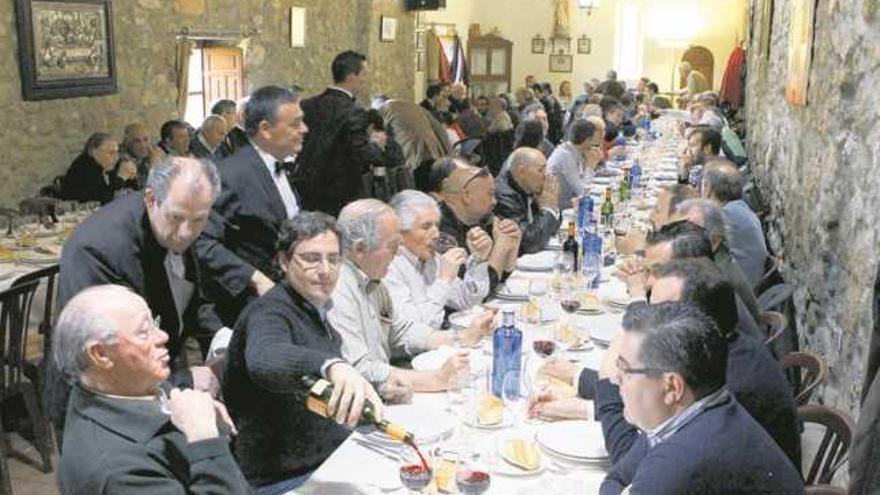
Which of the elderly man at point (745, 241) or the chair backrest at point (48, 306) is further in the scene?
the elderly man at point (745, 241)

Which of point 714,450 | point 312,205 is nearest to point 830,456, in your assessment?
point 714,450

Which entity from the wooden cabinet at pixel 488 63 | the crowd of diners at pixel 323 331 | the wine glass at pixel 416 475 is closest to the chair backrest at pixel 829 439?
the crowd of diners at pixel 323 331

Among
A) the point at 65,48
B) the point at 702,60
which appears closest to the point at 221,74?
the point at 65,48

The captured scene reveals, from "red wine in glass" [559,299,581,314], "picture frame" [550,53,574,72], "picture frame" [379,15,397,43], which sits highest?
"picture frame" [379,15,397,43]

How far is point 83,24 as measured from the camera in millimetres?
6648

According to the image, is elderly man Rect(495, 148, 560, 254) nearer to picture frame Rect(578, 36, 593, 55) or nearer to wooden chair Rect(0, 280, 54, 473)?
wooden chair Rect(0, 280, 54, 473)

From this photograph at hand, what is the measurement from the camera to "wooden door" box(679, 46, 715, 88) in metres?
18.5

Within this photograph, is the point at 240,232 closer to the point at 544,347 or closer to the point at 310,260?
the point at 310,260

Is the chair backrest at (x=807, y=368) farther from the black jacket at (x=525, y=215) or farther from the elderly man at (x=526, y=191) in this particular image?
the elderly man at (x=526, y=191)

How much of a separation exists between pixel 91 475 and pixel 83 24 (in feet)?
18.6

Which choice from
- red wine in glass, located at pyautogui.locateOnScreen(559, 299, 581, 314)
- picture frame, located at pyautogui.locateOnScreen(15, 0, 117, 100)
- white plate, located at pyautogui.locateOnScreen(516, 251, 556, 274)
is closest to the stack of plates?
red wine in glass, located at pyautogui.locateOnScreen(559, 299, 581, 314)

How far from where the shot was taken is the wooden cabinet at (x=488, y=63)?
1767 centimetres

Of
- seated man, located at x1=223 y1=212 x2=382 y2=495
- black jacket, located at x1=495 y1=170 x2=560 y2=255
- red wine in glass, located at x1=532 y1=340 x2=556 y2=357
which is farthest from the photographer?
black jacket, located at x1=495 y1=170 x2=560 y2=255

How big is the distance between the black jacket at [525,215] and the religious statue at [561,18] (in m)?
13.7
